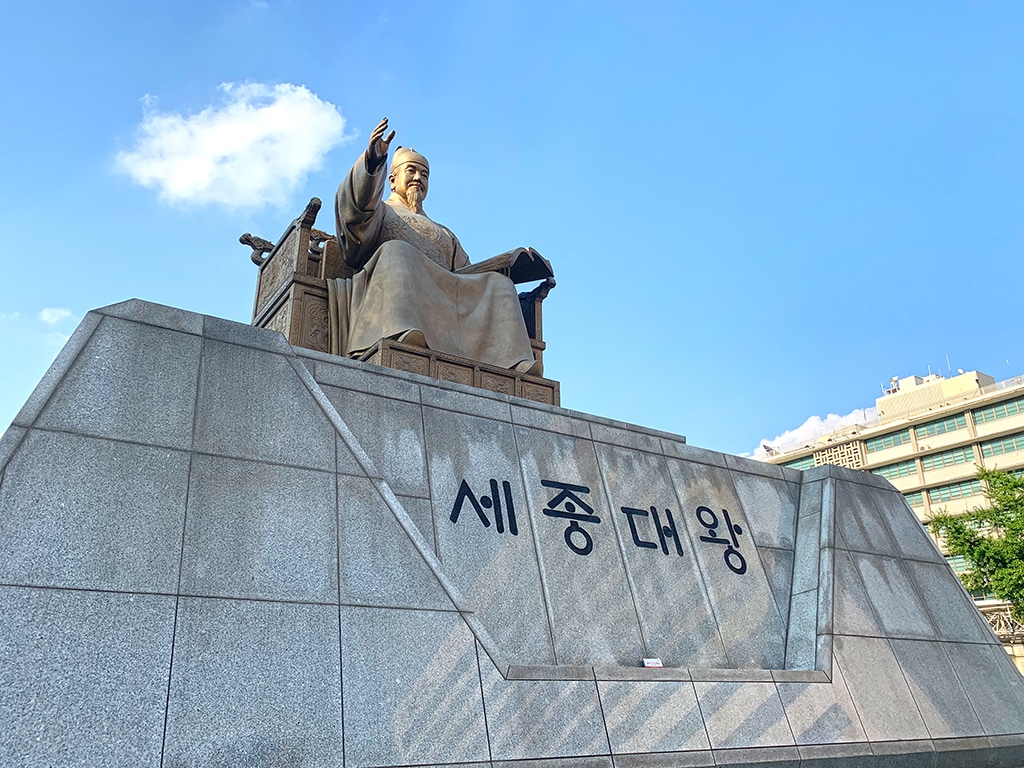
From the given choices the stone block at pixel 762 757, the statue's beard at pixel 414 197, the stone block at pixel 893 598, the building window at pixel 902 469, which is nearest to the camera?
the stone block at pixel 762 757

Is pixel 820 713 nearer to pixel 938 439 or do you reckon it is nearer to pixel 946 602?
pixel 946 602

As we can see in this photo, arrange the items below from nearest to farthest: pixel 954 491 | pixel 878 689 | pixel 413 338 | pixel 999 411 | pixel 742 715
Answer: pixel 742 715, pixel 878 689, pixel 413 338, pixel 999 411, pixel 954 491

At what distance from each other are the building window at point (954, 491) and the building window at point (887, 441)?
10.7 ft

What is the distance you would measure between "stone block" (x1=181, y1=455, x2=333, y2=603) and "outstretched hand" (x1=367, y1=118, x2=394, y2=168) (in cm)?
339

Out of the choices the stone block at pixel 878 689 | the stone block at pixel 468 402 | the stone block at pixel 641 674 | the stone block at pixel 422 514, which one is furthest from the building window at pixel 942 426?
the stone block at pixel 422 514

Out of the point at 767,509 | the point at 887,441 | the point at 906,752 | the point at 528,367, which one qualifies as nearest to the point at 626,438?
the point at 528,367

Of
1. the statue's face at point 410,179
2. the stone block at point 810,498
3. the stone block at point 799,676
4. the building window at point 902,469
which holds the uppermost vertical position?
the building window at point 902,469

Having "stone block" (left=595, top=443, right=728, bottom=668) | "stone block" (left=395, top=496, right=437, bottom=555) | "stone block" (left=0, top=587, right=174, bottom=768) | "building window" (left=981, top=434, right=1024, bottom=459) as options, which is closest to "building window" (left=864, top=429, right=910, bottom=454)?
"building window" (left=981, top=434, right=1024, bottom=459)

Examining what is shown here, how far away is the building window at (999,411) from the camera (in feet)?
135

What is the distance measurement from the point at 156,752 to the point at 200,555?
0.96 metres

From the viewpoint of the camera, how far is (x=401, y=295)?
7430 millimetres

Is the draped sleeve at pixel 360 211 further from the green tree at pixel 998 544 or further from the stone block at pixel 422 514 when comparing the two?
the green tree at pixel 998 544

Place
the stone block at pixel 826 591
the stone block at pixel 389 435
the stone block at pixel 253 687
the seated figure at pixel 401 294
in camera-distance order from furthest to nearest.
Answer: the seated figure at pixel 401 294 → the stone block at pixel 826 591 → the stone block at pixel 389 435 → the stone block at pixel 253 687

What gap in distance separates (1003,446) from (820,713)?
4231 cm
